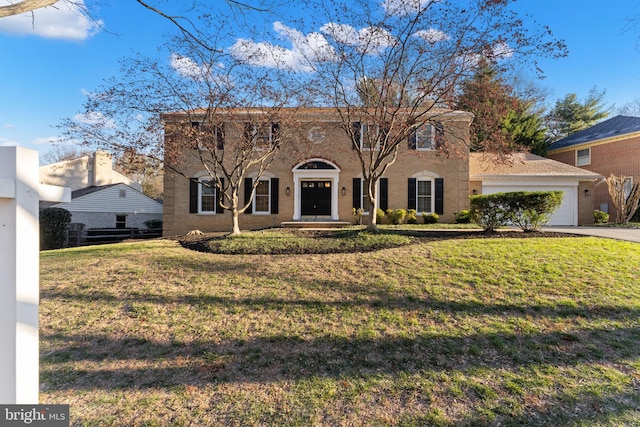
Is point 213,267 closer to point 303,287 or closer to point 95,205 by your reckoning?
point 303,287

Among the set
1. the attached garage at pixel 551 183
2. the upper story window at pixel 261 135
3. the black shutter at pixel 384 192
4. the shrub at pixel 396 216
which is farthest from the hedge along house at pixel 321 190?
the upper story window at pixel 261 135

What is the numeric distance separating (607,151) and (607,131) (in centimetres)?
181

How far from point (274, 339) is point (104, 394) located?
5.71ft

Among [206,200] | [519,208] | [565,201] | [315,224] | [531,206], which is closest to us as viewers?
[531,206]

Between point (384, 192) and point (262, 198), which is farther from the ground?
point (384, 192)

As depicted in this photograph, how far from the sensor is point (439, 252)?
22.0 feet

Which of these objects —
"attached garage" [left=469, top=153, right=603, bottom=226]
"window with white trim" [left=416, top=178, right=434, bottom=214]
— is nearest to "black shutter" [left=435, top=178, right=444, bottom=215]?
"window with white trim" [left=416, top=178, right=434, bottom=214]

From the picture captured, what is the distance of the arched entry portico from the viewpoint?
14992 mm

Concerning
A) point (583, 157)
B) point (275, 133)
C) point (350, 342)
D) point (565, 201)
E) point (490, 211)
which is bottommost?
point (350, 342)

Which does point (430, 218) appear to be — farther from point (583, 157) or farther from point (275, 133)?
point (583, 157)

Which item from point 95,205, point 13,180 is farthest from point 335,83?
point 95,205

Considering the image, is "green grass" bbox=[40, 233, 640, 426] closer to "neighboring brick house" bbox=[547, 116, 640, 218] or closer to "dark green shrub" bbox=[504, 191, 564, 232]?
"dark green shrub" bbox=[504, 191, 564, 232]

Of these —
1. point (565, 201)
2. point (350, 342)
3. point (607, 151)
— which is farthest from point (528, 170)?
point (350, 342)

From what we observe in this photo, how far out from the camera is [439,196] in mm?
15180
